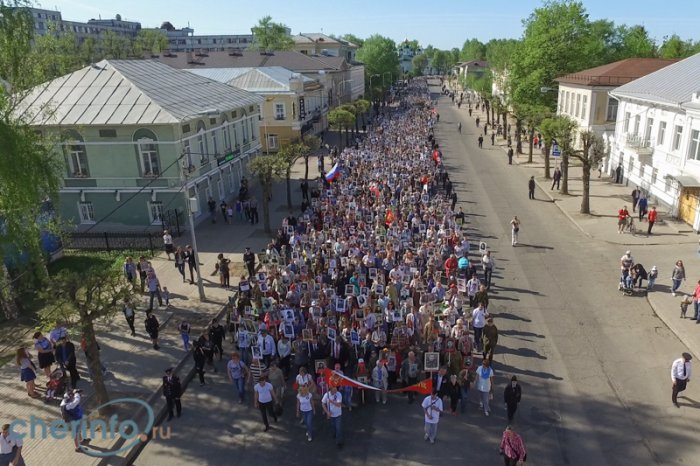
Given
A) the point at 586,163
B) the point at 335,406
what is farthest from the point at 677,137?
the point at 335,406

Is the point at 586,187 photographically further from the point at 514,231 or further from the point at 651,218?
the point at 514,231

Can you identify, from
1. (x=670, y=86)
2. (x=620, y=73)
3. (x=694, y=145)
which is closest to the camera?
(x=694, y=145)

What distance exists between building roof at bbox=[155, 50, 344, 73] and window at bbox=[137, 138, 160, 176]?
39.5 metres

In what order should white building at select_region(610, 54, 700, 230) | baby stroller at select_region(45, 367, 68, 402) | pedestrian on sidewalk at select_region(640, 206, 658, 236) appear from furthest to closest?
1. white building at select_region(610, 54, 700, 230)
2. pedestrian on sidewalk at select_region(640, 206, 658, 236)
3. baby stroller at select_region(45, 367, 68, 402)

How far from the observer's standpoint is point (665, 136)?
27.8 metres

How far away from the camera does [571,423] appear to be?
451 inches

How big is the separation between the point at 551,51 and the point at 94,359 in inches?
1787

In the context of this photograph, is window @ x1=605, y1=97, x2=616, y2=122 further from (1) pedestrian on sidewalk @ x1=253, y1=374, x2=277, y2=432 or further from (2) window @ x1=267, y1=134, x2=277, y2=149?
(1) pedestrian on sidewalk @ x1=253, y1=374, x2=277, y2=432

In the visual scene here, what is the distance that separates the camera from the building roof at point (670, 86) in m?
26.2

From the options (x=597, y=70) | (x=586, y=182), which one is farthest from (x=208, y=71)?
(x=586, y=182)

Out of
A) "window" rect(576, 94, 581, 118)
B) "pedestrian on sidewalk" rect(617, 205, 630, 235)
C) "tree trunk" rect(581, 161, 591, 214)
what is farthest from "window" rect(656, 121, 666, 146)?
"window" rect(576, 94, 581, 118)

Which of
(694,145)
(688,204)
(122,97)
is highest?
(122,97)

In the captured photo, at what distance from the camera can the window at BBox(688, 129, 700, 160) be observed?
24.2 m

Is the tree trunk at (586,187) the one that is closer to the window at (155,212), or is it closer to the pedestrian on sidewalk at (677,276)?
the pedestrian on sidewalk at (677,276)
